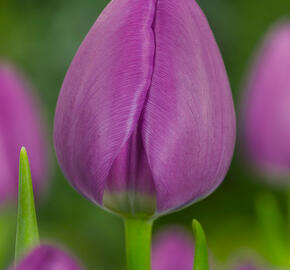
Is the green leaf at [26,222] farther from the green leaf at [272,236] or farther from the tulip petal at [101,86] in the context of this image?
the green leaf at [272,236]

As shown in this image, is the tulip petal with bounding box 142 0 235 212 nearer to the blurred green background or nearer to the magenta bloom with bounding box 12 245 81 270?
the magenta bloom with bounding box 12 245 81 270

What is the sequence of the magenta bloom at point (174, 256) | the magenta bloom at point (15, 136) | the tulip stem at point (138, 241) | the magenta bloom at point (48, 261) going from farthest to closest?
the magenta bloom at point (15, 136), the magenta bloom at point (174, 256), the tulip stem at point (138, 241), the magenta bloom at point (48, 261)

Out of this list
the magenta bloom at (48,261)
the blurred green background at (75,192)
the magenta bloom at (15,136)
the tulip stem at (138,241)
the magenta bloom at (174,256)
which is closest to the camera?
the magenta bloom at (48,261)

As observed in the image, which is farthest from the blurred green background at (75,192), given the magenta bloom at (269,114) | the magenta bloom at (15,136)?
the magenta bloom at (15,136)

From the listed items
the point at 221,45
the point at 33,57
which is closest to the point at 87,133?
the point at 33,57

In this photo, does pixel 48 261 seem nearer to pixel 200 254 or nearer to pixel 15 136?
pixel 200 254

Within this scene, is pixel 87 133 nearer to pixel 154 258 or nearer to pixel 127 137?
pixel 127 137

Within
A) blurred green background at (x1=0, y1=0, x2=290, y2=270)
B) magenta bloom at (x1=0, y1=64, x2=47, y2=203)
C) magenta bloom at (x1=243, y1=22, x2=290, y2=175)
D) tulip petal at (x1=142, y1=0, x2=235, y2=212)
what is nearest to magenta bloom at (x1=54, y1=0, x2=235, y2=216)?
tulip petal at (x1=142, y1=0, x2=235, y2=212)
